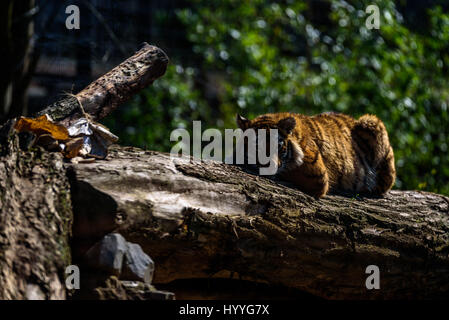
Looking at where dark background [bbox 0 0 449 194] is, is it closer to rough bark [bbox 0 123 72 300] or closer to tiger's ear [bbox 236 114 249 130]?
tiger's ear [bbox 236 114 249 130]

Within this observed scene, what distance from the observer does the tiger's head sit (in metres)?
4.55

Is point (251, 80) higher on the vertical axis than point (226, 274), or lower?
higher

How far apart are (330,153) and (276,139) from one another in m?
0.73

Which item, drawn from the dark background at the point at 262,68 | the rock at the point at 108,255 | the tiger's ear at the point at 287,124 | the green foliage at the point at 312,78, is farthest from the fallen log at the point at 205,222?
the green foliage at the point at 312,78

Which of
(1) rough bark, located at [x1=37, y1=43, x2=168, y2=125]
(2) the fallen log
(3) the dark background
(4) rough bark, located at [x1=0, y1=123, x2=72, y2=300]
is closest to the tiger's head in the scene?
(2) the fallen log

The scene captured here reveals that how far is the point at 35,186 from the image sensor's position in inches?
122

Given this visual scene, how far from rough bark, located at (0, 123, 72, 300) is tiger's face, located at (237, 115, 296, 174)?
1841 mm

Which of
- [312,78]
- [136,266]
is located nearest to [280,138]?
[136,266]

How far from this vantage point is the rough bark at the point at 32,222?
2.73m

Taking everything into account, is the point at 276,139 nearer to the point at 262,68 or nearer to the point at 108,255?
the point at 108,255

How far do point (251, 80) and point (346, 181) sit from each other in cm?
421

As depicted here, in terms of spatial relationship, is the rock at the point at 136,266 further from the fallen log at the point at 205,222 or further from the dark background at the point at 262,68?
the dark background at the point at 262,68
